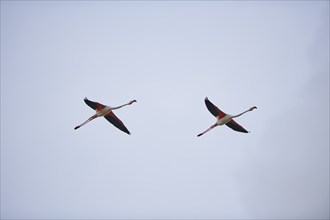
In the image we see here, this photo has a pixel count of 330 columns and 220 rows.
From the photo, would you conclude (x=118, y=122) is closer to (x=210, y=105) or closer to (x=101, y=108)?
(x=101, y=108)

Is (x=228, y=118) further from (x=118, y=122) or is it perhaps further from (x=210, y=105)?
(x=118, y=122)

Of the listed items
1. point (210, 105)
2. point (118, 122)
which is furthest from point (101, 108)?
point (210, 105)

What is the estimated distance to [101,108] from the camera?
63250 mm

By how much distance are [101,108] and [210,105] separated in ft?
41.9

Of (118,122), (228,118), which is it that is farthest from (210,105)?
(118,122)

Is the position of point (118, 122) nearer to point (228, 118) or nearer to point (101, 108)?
point (101, 108)

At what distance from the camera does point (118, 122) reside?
6469 cm

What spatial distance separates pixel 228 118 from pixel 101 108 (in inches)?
593

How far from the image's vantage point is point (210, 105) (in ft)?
208

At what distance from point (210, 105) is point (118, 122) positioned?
11167 millimetres

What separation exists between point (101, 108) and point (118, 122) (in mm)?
2888

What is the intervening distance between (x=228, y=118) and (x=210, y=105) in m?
2.87
